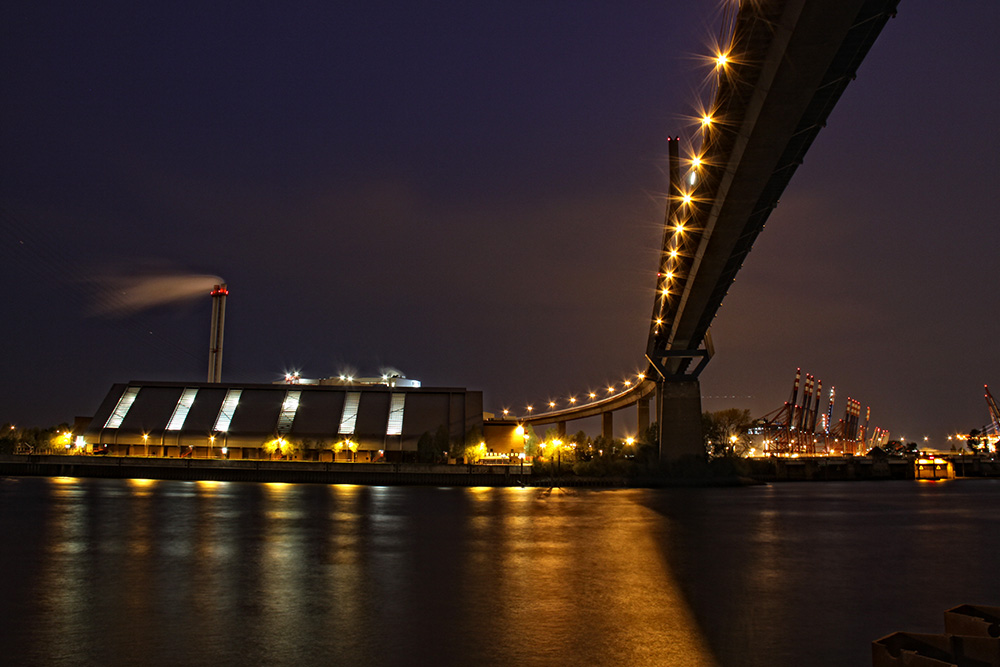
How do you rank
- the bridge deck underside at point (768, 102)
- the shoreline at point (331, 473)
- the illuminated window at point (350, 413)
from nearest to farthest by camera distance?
the bridge deck underside at point (768, 102) < the shoreline at point (331, 473) < the illuminated window at point (350, 413)

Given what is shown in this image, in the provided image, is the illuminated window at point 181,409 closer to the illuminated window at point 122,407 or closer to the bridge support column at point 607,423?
the illuminated window at point 122,407

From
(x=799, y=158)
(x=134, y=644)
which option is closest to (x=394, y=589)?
(x=134, y=644)

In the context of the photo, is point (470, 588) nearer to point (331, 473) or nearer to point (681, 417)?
point (681, 417)

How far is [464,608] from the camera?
43.5 ft

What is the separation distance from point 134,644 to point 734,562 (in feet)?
47.8

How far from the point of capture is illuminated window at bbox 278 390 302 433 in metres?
93.6

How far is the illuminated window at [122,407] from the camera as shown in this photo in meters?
94.1

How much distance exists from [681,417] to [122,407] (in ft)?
241

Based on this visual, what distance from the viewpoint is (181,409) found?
3789 inches

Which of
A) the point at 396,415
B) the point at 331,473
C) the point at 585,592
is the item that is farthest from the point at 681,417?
the point at 585,592

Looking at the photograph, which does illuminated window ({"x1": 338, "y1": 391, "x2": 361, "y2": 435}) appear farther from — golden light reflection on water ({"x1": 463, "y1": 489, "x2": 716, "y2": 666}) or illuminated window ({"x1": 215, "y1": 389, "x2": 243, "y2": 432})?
golden light reflection on water ({"x1": 463, "y1": 489, "x2": 716, "y2": 666})

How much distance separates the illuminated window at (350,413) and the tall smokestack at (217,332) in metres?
53.5

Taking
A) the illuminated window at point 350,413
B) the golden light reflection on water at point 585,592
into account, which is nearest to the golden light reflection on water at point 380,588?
the golden light reflection on water at point 585,592

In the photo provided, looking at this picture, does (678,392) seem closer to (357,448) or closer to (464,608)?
(357,448)
